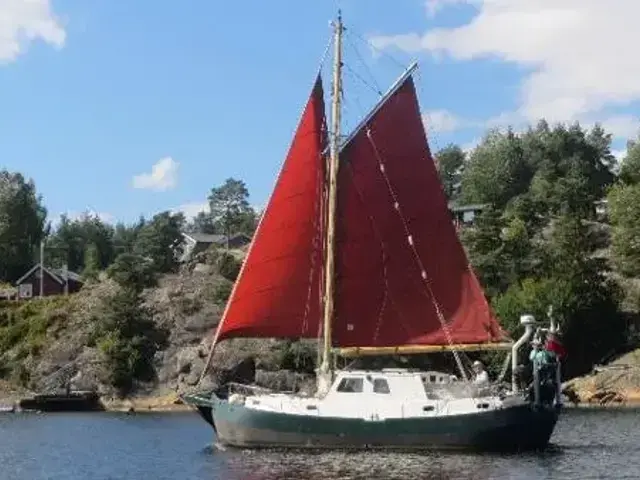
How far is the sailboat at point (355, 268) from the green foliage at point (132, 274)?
63302mm

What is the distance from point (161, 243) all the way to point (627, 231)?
60.8 m

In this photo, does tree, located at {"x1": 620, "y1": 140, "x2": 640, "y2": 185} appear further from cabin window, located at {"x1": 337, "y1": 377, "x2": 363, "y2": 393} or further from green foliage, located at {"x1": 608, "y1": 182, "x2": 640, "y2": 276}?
cabin window, located at {"x1": 337, "y1": 377, "x2": 363, "y2": 393}

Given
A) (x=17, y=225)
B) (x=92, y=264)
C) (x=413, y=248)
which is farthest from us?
(x=17, y=225)

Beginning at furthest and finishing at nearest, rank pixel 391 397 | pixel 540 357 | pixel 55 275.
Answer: pixel 55 275 → pixel 540 357 → pixel 391 397

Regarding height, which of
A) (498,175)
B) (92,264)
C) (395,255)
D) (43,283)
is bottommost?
(395,255)

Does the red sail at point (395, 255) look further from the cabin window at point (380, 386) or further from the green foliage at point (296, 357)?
the green foliage at point (296, 357)

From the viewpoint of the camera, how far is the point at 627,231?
369 ft

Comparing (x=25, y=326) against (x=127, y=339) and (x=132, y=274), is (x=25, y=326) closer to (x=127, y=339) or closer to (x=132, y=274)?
(x=132, y=274)

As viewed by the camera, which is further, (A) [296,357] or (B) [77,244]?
(B) [77,244]

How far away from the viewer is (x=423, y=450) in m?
51.2

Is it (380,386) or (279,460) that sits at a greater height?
(380,386)

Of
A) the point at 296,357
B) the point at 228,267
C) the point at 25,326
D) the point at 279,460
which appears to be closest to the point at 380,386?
the point at 279,460

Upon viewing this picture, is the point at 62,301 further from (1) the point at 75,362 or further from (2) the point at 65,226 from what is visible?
(2) the point at 65,226

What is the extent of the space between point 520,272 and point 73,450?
63.9 metres
